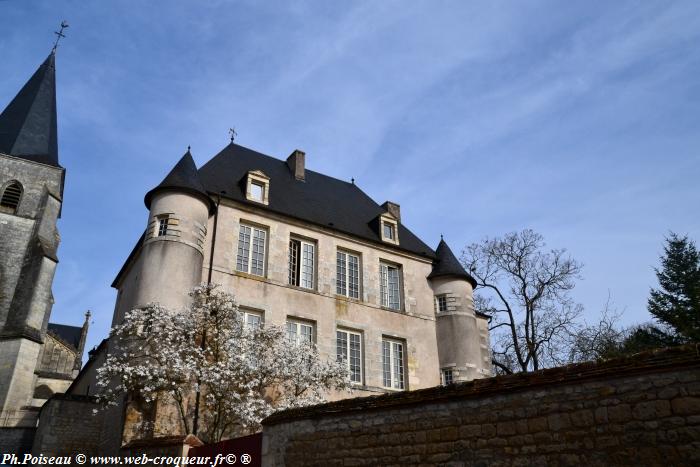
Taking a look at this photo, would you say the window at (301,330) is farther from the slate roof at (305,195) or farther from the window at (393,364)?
the slate roof at (305,195)

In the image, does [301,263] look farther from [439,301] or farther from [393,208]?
[393,208]

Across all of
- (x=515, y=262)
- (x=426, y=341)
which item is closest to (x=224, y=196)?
(x=426, y=341)

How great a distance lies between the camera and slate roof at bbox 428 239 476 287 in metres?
19.8

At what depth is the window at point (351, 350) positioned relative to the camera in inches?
649

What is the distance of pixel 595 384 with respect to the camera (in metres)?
5.18

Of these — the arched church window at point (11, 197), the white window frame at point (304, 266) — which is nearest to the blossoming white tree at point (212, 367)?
the white window frame at point (304, 266)

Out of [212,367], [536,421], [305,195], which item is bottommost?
[536,421]

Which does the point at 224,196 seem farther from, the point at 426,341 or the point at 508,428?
the point at 508,428

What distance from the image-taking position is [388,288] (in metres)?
19.0

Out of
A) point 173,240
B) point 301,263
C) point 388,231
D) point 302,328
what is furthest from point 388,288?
point 173,240

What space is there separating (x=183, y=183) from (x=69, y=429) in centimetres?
733

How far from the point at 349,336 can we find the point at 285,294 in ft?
8.18

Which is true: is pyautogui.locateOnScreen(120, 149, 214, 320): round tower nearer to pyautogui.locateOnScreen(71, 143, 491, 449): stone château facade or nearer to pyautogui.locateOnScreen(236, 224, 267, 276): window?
pyautogui.locateOnScreen(71, 143, 491, 449): stone château facade

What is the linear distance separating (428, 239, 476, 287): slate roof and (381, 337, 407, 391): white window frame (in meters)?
3.20
